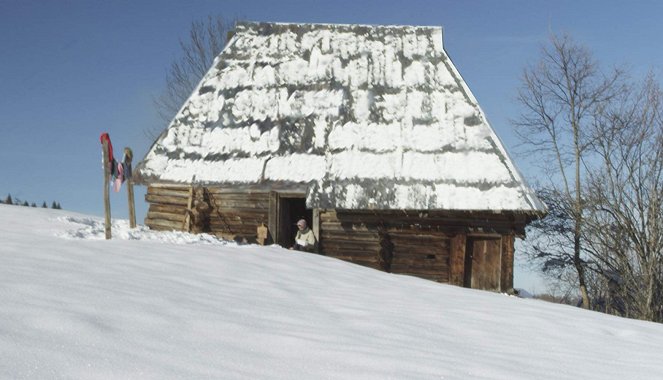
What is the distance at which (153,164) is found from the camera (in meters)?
15.4

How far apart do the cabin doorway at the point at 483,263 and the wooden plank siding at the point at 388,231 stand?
0.05 metres

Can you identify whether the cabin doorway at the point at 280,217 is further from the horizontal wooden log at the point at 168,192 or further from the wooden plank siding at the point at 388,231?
the horizontal wooden log at the point at 168,192

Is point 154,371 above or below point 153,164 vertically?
below

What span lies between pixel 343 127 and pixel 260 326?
414 inches

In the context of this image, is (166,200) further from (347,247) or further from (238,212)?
(347,247)

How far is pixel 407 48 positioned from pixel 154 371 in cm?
1427

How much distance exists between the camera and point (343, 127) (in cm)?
1502

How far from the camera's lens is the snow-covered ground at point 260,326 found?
146 inches

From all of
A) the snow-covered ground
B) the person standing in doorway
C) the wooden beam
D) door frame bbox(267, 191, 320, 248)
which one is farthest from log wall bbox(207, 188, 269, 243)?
the snow-covered ground

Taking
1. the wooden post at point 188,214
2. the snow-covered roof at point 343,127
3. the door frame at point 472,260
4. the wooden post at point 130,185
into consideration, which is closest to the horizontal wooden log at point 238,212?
the wooden post at point 188,214

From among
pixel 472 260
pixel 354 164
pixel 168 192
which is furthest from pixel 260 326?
pixel 168 192

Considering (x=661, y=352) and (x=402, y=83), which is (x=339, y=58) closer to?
(x=402, y=83)

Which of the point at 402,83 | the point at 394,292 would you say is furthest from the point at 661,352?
the point at 402,83

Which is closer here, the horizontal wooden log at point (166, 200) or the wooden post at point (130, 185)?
the wooden post at point (130, 185)
